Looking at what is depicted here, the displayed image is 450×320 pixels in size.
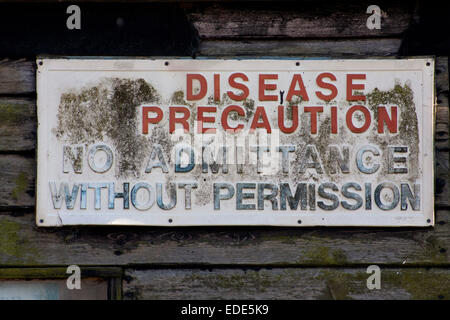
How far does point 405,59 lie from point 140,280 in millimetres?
1556

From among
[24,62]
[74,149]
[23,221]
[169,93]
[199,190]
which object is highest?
[24,62]

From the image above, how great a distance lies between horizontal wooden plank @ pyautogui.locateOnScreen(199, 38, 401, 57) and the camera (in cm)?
237

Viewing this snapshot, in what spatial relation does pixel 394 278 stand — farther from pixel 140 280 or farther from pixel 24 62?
pixel 24 62

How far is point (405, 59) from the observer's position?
2344mm

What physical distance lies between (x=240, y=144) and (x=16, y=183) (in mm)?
1028

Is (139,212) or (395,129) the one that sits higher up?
(395,129)

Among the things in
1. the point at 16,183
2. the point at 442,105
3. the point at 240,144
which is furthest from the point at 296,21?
the point at 16,183

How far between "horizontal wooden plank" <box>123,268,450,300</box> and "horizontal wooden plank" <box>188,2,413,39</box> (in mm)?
1075

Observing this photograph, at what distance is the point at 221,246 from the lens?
232 cm

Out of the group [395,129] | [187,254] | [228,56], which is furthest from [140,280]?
[395,129]

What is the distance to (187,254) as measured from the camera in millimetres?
2324

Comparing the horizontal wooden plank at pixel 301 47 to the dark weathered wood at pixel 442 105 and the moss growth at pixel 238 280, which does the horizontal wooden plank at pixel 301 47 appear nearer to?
the dark weathered wood at pixel 442 105

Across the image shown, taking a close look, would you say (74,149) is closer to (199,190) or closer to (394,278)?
(199,190)

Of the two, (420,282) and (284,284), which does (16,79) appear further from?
(420,282)
